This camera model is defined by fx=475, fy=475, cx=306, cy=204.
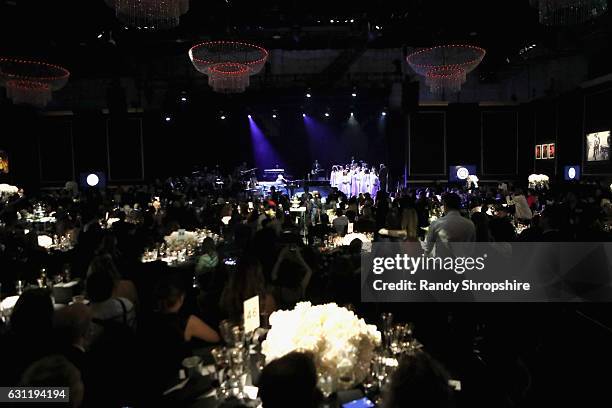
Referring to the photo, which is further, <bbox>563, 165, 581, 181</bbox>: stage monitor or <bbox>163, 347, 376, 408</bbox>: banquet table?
<bbox>563, 165, 581, 181</bbox>: stage monitor

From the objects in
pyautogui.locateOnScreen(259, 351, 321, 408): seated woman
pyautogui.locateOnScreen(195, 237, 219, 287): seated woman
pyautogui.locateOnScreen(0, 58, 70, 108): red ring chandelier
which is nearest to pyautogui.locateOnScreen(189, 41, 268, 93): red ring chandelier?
pyautogui.locateOnScreen(0, 58, 70, 108): red ring chandelier

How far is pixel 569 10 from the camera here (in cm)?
554

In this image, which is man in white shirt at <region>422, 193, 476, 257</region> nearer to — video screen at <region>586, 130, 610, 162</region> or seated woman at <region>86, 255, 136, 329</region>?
seated woman at <region>86, 255, 136, 329</region>

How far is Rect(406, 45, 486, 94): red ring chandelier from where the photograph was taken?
26.0 ft

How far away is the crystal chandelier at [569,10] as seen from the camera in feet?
16.1

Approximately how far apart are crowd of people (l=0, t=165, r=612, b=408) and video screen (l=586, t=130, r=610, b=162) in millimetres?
5221

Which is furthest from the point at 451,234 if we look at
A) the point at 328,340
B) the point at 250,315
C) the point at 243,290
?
the point at 328,340

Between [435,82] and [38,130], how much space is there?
15959 mm

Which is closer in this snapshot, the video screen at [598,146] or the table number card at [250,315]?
the table number card at [250,315]

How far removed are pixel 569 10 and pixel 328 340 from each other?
17.9ft

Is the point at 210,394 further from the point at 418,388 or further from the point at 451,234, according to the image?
the point at 451,234

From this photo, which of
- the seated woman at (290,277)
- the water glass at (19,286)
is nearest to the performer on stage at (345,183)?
the seated woman at (290,277)

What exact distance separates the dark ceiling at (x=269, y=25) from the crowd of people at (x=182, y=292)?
310 centimetres

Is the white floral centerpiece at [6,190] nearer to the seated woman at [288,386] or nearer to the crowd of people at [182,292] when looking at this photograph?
the crowd of people at [182,292]
